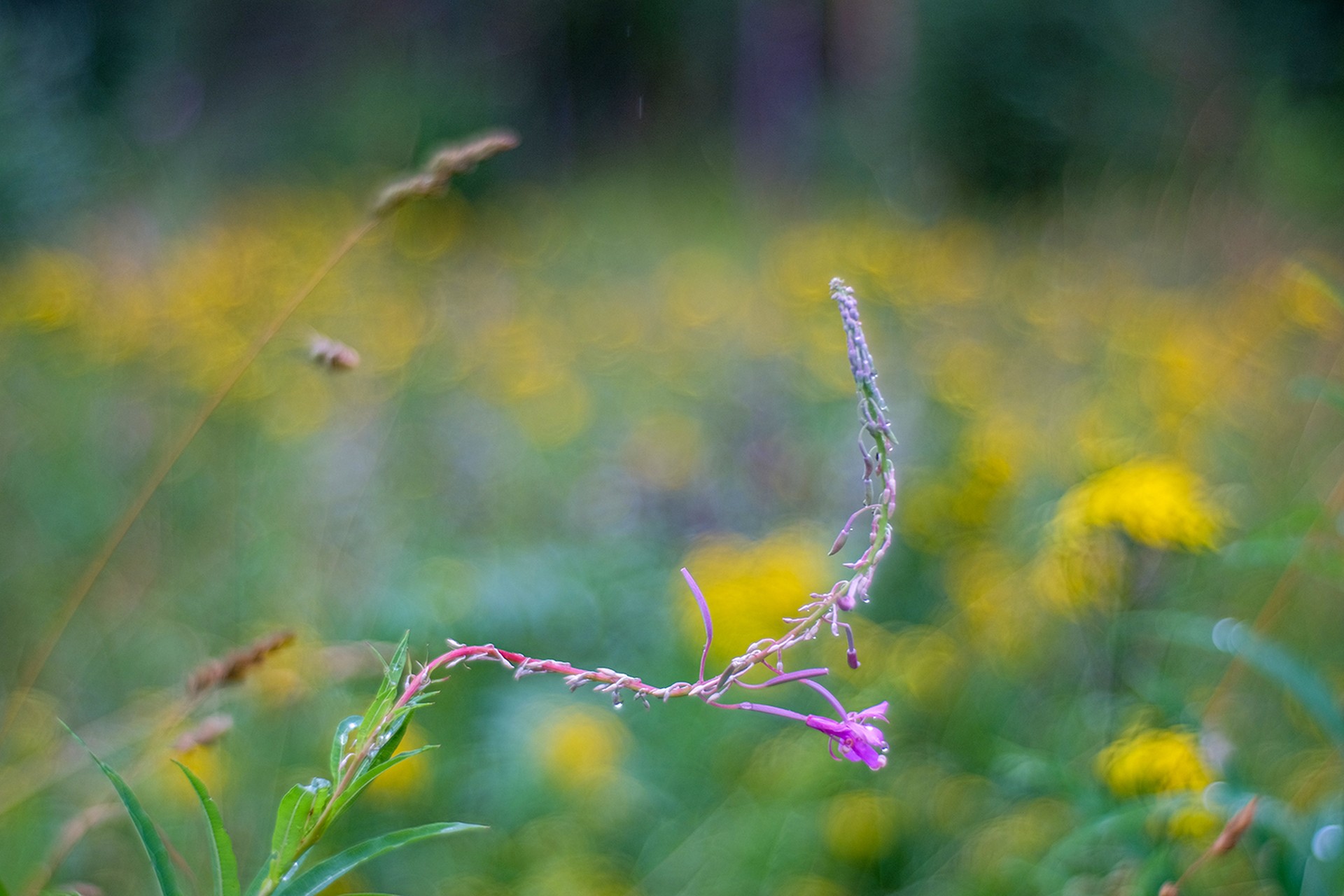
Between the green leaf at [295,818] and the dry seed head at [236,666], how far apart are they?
0.17 metres

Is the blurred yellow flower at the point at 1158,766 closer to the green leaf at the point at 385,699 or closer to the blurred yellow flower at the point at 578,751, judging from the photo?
the blurred yellow flower at the point at 578,751

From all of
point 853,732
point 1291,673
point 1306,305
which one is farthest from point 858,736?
point 1306,305

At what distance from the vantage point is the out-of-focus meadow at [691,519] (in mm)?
1229

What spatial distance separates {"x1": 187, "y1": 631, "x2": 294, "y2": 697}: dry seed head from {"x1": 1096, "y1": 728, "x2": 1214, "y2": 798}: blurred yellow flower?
0.82 meters

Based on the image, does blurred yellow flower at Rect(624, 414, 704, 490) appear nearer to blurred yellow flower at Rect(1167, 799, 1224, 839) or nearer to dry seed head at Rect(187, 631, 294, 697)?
blurred yellow flower at Rect(1167, 799, 1224, 839)

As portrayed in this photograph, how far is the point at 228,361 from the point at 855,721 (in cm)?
191

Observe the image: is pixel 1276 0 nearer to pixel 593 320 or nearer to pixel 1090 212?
pixel 1090 212

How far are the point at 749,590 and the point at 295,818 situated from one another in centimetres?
117

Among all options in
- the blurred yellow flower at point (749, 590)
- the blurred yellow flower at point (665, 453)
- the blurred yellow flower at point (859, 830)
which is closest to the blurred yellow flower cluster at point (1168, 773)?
the blurred yellow flower at point (859, 830)

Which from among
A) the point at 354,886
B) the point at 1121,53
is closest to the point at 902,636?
the point at 354,886

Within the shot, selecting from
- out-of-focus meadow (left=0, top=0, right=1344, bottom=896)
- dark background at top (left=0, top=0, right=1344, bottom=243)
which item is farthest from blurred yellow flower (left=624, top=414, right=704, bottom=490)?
dark background at top (left=0, top=0, right=1344, bottom=243)

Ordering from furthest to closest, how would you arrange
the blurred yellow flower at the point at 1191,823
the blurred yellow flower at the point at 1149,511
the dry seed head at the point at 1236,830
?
the blurred yellow flower at the point at 1149,511, the blurred yellow flower at the point at 1191,823, the dry seed head at the point at 1236,830

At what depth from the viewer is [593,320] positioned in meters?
3.55

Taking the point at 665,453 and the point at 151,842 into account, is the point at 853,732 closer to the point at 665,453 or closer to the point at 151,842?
the point at 151,842
